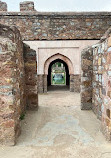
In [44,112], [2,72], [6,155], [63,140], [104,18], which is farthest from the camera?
[104,18]

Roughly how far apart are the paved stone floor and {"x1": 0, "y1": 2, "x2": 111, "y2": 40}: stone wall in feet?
16.6

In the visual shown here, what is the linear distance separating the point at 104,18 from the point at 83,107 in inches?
221

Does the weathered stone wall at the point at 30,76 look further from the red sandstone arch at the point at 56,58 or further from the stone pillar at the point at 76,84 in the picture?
the stone pillar at the point at 76,84

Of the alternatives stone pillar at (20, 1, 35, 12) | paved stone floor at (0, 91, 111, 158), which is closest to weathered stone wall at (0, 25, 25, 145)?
paved stone floor at (0, 91, 111, 158)

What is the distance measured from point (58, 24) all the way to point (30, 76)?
4.51 meters

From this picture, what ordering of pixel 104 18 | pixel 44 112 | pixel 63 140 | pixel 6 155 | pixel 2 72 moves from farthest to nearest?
pixel 104 18 < pixel 44 112 < pixel 63 140 < pixel 2 72 < pixel 6 155

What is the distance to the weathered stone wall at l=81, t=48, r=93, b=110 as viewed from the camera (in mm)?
4684

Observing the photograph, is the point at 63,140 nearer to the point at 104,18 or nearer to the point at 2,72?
the point at 2,72

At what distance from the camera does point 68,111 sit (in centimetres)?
480

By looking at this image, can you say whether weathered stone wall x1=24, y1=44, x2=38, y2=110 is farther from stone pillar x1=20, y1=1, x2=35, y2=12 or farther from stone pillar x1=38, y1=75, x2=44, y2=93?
stone pillar x1=20, y1=1, x2=35, y2=12

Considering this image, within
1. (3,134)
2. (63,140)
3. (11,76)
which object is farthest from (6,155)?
(11,76)

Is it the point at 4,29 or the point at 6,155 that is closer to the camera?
the point at 6,155

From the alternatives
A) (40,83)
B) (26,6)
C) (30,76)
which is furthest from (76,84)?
(26,6)

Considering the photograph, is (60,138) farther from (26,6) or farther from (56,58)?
(26,6)
